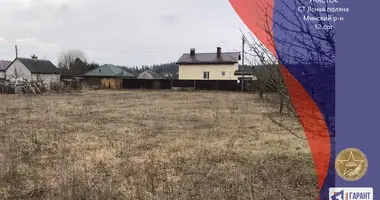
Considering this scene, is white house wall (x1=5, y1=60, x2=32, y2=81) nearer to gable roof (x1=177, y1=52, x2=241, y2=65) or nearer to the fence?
the fence

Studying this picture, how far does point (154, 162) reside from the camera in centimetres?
552

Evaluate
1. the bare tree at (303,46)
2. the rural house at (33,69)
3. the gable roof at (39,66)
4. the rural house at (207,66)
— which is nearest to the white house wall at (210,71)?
the rural house at (207,66)

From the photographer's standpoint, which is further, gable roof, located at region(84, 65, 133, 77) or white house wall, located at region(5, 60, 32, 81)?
gable roof, located at region(84, 65, 133, 77)

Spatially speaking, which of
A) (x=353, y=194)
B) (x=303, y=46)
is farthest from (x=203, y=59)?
(x=353, y=194)

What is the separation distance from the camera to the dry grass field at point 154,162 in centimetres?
406

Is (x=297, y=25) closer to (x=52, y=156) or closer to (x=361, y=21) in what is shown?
(x=361, y=21)

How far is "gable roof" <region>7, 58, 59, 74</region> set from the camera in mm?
43219

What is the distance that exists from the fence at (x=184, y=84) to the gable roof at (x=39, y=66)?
1253cm

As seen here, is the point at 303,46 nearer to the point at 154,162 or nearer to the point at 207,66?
the point at 154,162

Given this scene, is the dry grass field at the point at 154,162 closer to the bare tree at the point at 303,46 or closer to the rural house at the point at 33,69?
the bare tree at the point at 303,46

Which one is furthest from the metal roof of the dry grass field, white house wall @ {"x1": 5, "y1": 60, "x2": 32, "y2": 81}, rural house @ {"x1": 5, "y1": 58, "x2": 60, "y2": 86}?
the dry grass field

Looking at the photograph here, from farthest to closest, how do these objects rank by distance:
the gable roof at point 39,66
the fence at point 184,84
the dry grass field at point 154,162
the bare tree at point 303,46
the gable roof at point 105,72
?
the gable roof at point 105,72
the gable roof at point 39,66
the fence at point 184,84
the dry grass field at point 154,162
the bare tree at point 303,46

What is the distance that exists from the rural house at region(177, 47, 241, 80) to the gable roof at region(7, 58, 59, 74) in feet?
58.4

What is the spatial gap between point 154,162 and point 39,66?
44.3 meters
